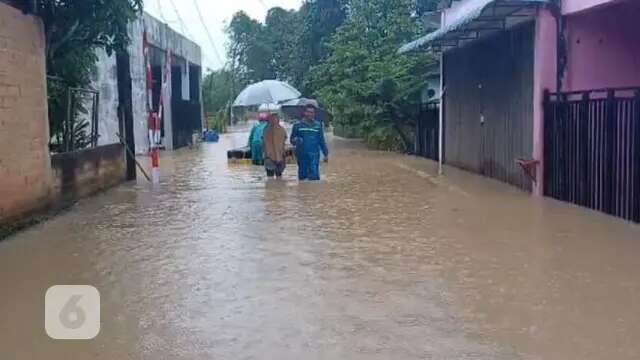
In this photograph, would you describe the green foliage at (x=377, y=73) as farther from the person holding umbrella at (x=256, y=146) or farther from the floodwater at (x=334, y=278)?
the floodwater at (x=334, y=278)

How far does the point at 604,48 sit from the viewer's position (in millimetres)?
13344

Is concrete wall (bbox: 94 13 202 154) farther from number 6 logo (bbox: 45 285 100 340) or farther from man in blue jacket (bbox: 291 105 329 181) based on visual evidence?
number 6 logo (bbox: 45 285 100 340)

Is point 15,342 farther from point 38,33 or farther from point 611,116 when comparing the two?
point 611,116

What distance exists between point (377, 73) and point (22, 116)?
15712mm

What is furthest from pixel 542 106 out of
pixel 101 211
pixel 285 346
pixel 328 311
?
pixel 285 346

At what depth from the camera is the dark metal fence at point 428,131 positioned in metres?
22.5

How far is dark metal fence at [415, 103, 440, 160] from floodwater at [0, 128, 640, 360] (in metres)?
9.99

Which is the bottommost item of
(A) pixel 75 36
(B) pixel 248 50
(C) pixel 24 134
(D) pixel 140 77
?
(C) pixel 24 134

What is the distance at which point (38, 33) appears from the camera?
36.6 feet

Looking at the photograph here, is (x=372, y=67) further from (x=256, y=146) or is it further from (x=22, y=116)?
(x=22, y=116)

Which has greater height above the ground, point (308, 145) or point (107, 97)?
point (107, 97)

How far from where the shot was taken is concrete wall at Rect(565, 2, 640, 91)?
12727 mm

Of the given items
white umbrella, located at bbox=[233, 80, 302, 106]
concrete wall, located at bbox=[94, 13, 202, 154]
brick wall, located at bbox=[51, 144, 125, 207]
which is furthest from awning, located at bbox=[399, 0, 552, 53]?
concrete wall, located at bbox=[94, 13, 202, 154]

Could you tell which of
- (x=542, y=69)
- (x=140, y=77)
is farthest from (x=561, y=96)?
(x=140, y=77)
